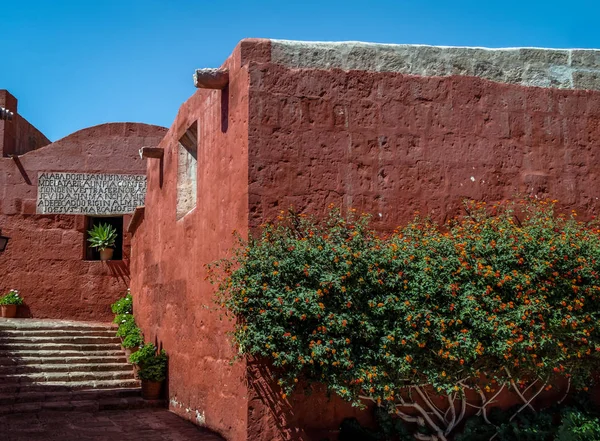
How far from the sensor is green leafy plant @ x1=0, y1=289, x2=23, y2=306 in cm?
1385

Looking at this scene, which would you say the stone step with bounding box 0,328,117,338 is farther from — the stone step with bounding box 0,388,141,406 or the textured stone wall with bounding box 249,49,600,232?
the textured stone wall with bounding box 249,49,600,232

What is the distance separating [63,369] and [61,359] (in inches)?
14.8

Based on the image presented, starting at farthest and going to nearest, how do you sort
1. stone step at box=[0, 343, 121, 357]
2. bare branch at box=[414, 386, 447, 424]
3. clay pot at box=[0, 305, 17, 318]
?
clay pot at box=[0, 305, 17, 318] < stone step at box=[0, 343, 121, 357] < bare branch at box=[414, 386, 447, 424]

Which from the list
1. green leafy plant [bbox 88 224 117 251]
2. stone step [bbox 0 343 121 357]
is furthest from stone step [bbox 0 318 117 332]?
green leafy plant [bbox 88 224 117 251]

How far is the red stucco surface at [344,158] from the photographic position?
6559mm

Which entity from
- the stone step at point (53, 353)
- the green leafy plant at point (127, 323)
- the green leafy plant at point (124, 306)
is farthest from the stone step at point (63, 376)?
the green leafy plant at point (124, 306)

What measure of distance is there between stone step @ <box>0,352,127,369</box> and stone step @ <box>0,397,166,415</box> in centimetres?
154

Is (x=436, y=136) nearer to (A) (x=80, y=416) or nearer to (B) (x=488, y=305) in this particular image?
(B) (x=488, y=305)

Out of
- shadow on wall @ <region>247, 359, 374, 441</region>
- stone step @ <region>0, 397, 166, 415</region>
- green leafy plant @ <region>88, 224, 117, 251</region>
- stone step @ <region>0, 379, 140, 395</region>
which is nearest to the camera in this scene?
shadow on wall @ <region>247, 359, 374, 441</region>

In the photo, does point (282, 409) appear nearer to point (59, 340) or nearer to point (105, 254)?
point (59, 340)

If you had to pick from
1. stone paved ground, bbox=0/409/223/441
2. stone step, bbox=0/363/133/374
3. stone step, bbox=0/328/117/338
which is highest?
stone step, bbox=0/328/117/338

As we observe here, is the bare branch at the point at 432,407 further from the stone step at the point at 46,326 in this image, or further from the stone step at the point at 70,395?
the stone step at the point at 46,326

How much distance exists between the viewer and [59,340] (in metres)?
11.4

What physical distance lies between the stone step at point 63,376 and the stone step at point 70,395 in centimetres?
44
